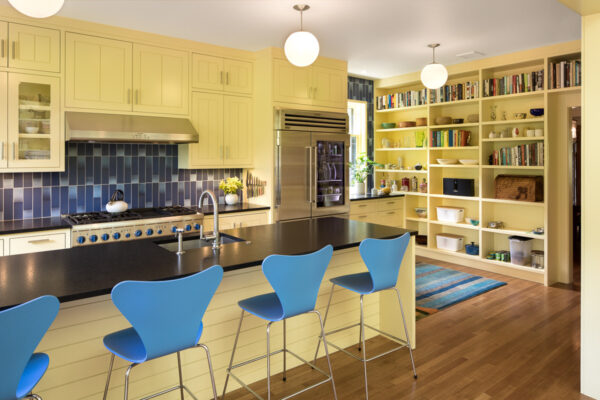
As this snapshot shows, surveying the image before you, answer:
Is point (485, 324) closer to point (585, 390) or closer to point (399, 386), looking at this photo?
point (585, 390)

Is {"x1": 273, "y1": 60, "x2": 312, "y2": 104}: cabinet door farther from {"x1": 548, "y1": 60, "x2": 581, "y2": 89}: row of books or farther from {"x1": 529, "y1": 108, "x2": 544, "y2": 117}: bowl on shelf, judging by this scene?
{"x1": 548, "y1": 60, "x2": 581, "y2": 89}: row of books

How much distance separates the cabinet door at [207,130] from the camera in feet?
15.0

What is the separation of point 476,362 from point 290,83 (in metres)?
3.45

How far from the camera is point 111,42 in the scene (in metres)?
4.00

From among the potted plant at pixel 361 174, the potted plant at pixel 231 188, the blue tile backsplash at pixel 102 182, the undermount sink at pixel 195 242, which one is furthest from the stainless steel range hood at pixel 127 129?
the potted plant at pixel 361 174

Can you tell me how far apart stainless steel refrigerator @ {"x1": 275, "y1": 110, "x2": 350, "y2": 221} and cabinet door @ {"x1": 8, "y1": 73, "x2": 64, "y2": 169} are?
218cm

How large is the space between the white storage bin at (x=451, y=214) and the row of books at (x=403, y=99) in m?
1.57

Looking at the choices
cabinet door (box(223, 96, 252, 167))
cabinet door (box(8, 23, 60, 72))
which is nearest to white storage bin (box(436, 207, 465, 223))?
cabinet door (box(223, 96, 252, 167))

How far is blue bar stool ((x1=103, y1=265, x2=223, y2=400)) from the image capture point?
1669 millimetres

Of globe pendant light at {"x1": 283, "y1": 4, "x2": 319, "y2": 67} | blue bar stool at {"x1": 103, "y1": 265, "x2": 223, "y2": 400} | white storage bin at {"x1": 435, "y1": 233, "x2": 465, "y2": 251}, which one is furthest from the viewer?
white storage bin at {"x1": 435, "y1": 233, "x2": 465, "y2": 251}

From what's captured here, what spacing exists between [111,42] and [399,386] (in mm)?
3795

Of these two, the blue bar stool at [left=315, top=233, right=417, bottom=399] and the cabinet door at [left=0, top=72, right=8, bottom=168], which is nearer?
the blue bar stool at [left=315, top=233, right=417, bottom=399]

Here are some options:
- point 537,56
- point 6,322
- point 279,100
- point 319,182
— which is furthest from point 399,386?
point 537,56

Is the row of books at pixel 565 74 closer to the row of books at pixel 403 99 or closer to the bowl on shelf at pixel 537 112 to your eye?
the bowl on shelf at pixel 537 112
